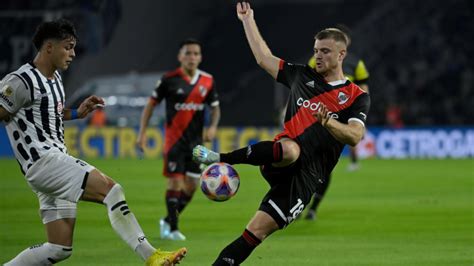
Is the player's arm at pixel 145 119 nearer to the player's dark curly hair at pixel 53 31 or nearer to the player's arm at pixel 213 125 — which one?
the player's arm at pixel 213 125

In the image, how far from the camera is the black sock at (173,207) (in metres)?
12.0

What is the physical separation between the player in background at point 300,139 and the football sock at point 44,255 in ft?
3.91

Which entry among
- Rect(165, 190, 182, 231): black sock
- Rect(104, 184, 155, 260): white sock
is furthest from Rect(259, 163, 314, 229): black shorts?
Rect(165, 190, 182, 231): black sock

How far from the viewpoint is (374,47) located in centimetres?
4272

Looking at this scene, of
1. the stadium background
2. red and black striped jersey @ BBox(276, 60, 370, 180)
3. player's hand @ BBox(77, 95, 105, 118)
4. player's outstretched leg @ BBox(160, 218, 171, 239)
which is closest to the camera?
player's hand @ BBox(77, 95, 105, 118)

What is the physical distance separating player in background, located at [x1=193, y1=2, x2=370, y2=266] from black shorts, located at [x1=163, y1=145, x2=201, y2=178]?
4287 millimetres

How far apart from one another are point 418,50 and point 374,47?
197cm

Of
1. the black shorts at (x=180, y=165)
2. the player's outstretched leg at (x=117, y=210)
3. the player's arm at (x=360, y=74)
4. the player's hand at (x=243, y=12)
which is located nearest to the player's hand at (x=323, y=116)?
the player's hand at (x=243, y=12)

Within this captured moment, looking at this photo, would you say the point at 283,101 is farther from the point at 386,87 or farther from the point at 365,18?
the point at 365,18

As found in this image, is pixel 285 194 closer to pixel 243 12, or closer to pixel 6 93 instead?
pixel 243 12

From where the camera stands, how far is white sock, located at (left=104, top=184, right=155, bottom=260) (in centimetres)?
738

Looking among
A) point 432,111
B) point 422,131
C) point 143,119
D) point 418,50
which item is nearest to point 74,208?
point 143,119

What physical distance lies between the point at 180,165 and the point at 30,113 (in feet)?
16.7

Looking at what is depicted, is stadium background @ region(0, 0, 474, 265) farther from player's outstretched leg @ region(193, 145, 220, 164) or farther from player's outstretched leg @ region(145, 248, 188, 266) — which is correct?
player's outstretched leg @ region(145, 248, 188, 266)
